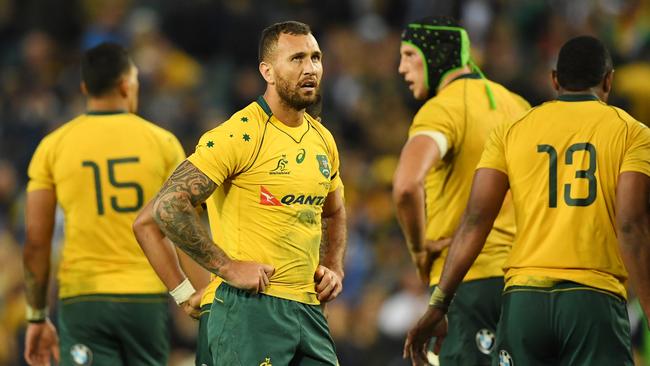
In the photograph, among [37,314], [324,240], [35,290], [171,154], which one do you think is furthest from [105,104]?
[324,240]

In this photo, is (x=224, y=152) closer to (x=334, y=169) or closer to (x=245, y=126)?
(x=245, y=126)

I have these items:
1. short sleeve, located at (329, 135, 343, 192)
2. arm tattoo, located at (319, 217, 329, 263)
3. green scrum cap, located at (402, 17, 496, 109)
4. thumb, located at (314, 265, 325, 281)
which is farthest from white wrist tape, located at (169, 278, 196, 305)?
green scrum cap, located at (402, 17, 496, 109)

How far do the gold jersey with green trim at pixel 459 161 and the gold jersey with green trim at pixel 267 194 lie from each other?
1592 millimetres

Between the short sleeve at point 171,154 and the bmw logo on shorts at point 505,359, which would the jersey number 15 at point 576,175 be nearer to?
the bmw logo on shorts at point 505,359

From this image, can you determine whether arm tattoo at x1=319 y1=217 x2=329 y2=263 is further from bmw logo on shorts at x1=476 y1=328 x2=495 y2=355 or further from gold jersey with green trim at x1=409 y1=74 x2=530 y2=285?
bmw logo on shorts at x1=476 y1=328 x2=495 y2=355

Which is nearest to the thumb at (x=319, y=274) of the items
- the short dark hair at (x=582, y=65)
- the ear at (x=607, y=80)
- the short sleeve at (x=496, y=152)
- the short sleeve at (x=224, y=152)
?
the short sleeve at (x=224, y=152)

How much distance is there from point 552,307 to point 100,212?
314cm

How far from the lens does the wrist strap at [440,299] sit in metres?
7.33

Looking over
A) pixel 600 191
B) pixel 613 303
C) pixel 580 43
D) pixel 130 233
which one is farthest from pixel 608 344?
pixel 130 233

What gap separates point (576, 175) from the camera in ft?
22.3

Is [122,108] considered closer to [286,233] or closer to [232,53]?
[286,233]

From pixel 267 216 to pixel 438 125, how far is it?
1874 millimetres

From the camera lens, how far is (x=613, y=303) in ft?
22.0

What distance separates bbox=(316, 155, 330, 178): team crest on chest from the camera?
673 cm
